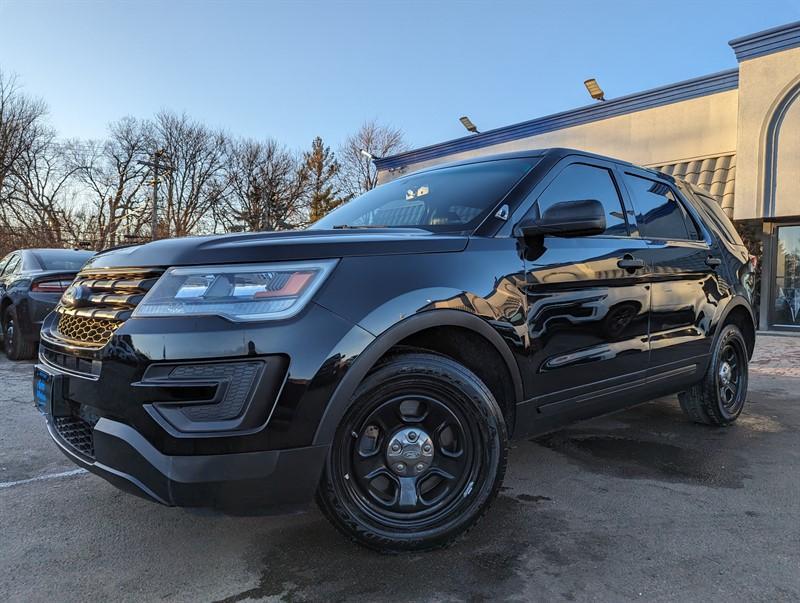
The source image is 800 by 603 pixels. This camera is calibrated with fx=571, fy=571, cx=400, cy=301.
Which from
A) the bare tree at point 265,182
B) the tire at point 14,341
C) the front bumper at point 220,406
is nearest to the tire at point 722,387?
the front bumper at point 220,406

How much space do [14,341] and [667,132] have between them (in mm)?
12596

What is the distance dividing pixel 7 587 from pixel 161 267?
1.29 meters

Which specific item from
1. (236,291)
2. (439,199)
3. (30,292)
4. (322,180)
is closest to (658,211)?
(439,199)

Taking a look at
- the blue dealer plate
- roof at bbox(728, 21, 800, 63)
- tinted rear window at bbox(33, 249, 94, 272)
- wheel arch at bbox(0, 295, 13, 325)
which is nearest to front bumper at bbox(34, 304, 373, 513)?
the blue dealer plate

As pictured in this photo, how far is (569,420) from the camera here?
294 cm

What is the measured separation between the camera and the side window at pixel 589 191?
2.97 metres

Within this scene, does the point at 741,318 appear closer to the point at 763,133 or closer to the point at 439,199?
the point at 439,199

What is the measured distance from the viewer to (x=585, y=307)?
113 inches

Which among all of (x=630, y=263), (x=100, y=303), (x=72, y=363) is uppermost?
(x=630, y=263)

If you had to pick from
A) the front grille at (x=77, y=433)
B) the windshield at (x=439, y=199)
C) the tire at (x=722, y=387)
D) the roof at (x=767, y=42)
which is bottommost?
the tire at (x=722, y=387)

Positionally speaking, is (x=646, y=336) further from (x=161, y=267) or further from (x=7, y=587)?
(x=7, y=587)

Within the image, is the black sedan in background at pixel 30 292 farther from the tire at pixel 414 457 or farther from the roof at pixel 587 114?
the roof at pixel 587 114

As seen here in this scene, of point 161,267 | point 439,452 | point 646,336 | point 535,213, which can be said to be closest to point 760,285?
point 646,336

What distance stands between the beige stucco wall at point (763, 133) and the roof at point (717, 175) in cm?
22
